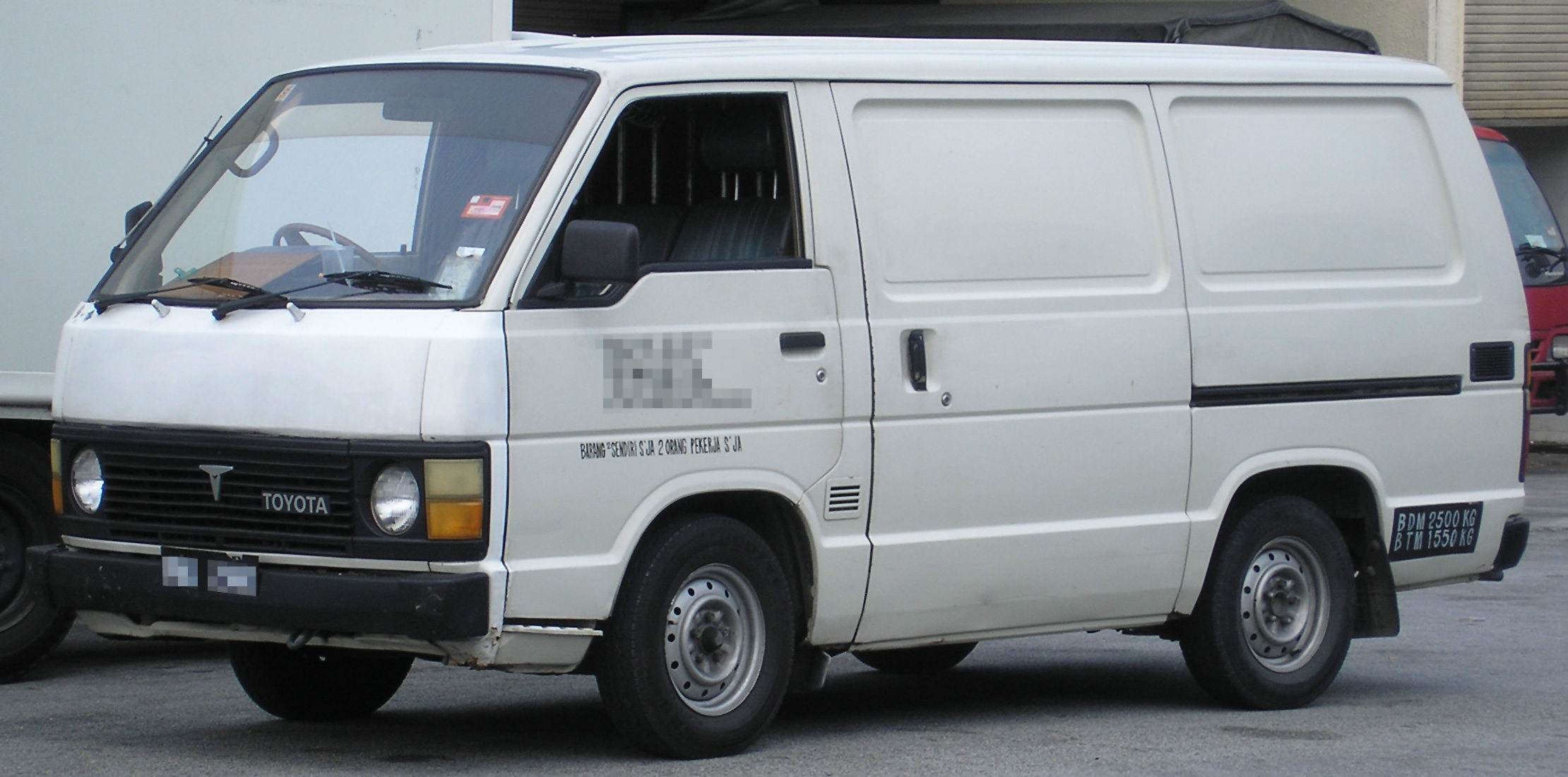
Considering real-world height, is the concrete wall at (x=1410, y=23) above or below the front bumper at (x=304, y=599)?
above

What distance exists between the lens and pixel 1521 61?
2069 centimetres

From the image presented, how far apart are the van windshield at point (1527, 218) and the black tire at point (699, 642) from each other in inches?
463

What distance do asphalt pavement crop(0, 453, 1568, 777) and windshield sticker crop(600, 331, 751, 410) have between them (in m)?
1.05

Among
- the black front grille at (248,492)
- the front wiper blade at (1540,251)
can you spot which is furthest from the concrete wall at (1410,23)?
the black front grille at (248,492)

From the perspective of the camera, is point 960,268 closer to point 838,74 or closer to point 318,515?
point 838,74

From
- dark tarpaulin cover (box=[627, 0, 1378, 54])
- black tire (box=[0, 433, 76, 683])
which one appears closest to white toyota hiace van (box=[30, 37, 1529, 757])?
black tire (box=[0, 433, 76, 683])

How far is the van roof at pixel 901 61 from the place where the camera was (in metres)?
6.76

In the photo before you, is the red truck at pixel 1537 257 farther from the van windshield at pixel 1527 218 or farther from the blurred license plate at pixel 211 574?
the blurred license plate at pixel 211 574

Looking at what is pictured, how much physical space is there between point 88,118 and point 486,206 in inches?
122

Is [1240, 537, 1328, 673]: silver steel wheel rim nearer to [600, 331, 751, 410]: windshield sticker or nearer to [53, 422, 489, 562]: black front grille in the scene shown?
[600, 331, 751, 410]: windshield sticker

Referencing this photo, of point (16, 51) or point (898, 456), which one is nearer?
point (898, 456)

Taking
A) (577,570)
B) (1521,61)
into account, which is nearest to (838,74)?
(577,570)

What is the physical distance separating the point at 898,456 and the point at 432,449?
1.60m

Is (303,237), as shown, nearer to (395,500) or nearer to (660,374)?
(395,500)
